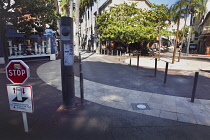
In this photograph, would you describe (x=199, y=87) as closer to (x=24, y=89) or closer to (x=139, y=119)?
(x=139, y=119)

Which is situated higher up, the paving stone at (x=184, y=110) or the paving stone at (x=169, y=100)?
the paving stone at (x=169, y=100)

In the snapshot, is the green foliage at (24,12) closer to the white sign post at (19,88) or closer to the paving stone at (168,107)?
the white sign post at (19,88)

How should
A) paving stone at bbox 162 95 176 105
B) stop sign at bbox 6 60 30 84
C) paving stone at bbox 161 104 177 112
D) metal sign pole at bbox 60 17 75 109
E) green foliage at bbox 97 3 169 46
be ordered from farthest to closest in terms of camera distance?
green foliage at bbox 97 3 169 46 → paving stone at bbox 162 95 176 105 → paving stone at bbox 161 104 177 112 → metal sign pole at bbox 60 17 75 109 → stop sign at bbox 6 60 30 84

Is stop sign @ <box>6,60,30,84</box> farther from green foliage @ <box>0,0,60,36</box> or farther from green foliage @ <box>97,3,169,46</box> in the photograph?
green foliage @ <box>97,3,169,46</box>

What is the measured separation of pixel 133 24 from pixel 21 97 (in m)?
20.4

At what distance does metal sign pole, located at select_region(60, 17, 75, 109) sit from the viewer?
3.96 m

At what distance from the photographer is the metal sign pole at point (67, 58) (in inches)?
156

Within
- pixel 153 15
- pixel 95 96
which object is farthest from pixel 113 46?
pixel 95 96

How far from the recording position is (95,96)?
5527mm

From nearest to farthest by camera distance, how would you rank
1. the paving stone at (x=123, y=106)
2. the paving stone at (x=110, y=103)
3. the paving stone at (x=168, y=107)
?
the paving stone at (x=168, y=107) < the paving stone at (x=123, y=106) < the paving stone at (x=110, y=103)

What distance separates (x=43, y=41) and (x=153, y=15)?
15213 mm

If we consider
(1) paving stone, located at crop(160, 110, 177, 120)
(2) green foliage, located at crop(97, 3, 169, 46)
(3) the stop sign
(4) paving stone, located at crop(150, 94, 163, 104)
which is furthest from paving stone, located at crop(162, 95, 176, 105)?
(2) green foliage, located at crop(97, 3, 169, 46)

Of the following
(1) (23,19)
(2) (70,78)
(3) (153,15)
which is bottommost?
(2) (70,78)

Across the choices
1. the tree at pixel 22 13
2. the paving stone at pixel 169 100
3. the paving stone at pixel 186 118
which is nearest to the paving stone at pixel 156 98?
the paving stone at pixel 169 100
